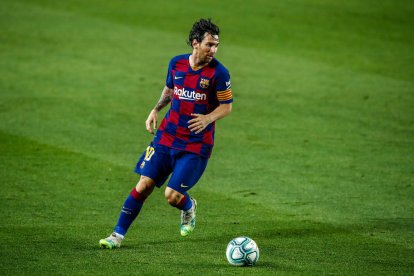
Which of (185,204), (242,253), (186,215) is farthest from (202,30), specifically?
(242,253)

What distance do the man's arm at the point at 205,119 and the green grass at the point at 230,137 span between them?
1.25 metres

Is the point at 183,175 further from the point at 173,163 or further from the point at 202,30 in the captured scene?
the point at 202,30

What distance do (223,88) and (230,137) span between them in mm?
5543

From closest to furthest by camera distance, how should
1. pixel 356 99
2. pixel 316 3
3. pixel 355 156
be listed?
1. pixel 355 156
2. pixel 356 99
3. pixel 316 3

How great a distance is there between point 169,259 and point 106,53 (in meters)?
12.4

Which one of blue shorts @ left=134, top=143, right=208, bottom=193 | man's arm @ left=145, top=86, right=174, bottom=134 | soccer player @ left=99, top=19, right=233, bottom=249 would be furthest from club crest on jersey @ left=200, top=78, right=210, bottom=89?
blue shorts @ left=134, top=143, right=208, bottom=193

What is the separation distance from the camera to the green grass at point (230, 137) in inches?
334

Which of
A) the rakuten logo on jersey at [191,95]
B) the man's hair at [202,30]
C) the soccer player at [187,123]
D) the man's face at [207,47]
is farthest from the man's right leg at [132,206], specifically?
Result: the man's hair at [202,30]

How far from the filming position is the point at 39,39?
68.1 feet

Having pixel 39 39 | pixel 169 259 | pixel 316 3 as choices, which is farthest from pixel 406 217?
pixel 316 3

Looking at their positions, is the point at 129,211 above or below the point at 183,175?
below

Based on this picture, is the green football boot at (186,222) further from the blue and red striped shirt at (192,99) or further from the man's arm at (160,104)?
the man's arm at (160,104)

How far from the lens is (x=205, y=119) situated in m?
8.31

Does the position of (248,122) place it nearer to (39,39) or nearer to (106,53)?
(106,53)
